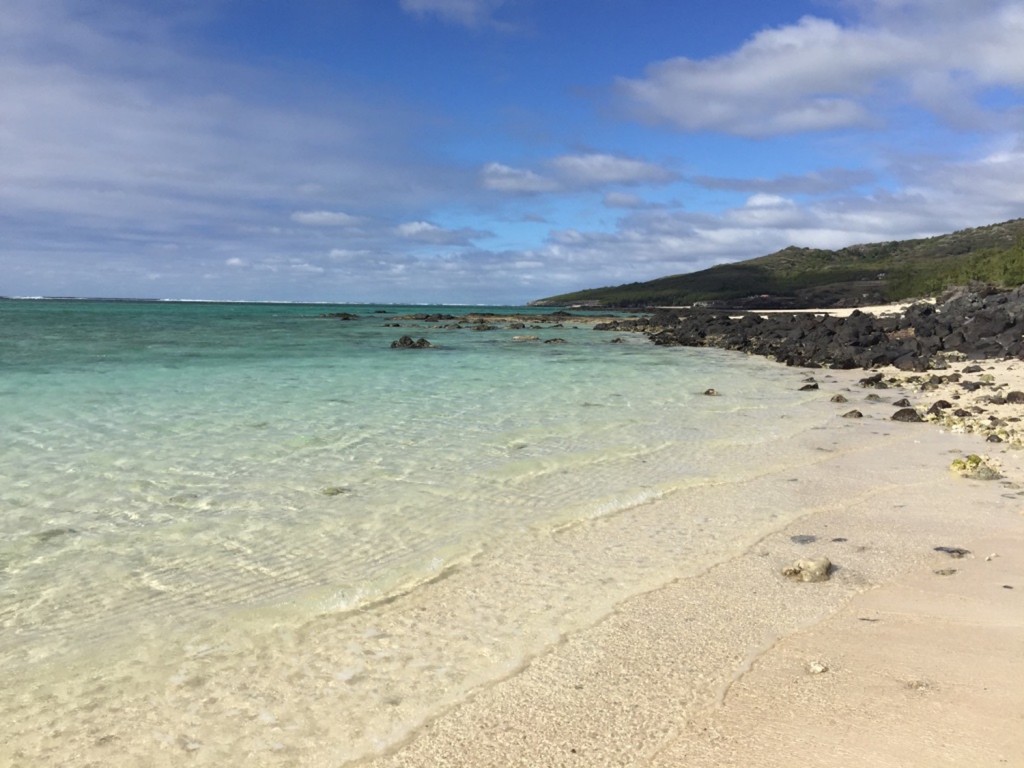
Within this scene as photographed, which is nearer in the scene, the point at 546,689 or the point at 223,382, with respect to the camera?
the point at 546,689

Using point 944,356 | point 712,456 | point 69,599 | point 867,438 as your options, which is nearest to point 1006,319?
point 944,356

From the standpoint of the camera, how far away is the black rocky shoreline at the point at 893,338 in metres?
24.1

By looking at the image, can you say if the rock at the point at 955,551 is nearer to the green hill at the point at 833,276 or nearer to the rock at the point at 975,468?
the rock at the point at 975,468

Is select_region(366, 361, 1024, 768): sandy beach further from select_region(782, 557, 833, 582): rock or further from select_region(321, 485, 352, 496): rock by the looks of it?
select_region(321, 485, 352, 496): rock

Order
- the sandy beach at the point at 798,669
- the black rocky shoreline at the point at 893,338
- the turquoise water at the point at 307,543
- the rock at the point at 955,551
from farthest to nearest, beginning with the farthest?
the black rocky shoreline at the point at 893,338
the rock at the point at 955,551
the turquoise water at the point at 307,543
the sandy beach at the point at 798,669

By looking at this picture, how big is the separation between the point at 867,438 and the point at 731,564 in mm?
7036

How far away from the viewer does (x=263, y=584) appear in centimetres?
576

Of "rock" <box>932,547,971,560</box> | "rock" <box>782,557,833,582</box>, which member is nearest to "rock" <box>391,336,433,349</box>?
"rock" <box>932,547,971,560</box>

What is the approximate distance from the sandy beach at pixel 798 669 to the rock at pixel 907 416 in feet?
20.7

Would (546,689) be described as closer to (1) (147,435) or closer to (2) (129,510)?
(2) (129,510)

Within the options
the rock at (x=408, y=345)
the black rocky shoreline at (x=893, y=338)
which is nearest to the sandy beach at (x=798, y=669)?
the black rocky shoreline at (x=893, y=338)

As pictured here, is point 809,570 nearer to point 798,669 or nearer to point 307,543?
point 798,669

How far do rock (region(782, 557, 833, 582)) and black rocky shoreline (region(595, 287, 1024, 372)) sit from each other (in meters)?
18.8

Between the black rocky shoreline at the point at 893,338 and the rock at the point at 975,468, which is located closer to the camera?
the rock at the point at 975,468
